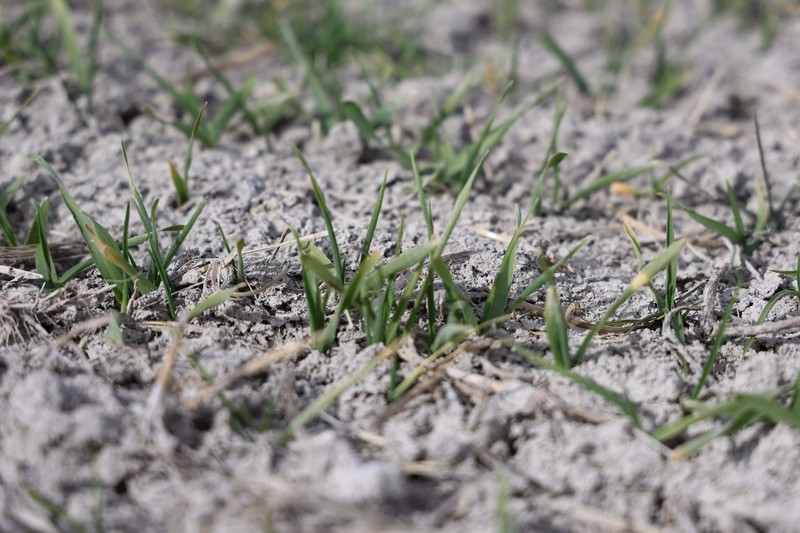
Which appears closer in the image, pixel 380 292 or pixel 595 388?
pixel 595 388

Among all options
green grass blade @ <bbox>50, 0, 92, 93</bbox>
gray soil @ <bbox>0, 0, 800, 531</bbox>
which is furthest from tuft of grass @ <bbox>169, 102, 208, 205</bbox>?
green grass blade @ <bbox>50, 0, 92, 93</bbox>

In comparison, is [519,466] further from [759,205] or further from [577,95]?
[577,95]

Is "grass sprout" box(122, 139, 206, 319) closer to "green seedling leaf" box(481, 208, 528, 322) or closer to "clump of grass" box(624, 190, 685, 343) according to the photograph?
"green seedling leaf" box(481, 208, 528, 322)

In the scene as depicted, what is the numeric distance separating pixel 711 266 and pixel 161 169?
4.54ft

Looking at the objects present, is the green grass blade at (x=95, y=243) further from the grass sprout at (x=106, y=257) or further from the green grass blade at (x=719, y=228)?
the green grass blade at (x=719, y=228)

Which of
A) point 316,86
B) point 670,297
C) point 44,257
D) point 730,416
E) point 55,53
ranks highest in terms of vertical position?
point 55,53

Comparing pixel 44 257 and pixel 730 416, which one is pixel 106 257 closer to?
pixel 44 257

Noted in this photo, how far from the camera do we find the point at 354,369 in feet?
4.58

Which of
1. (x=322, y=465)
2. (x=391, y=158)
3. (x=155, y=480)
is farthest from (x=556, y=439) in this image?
(x=391, y=158)

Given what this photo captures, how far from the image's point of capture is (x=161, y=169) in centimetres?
195

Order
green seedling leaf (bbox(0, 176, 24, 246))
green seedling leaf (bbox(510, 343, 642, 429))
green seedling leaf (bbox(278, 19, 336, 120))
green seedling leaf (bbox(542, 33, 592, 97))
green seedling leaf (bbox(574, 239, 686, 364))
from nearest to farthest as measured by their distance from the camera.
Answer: green seedling leaf (bbox(510, 343, 642, 429)) → green seedling leaf (bbox(574, 239, 686, 364)) → green seedling leaf (bbox(0, 176, 24, 246)) → green seedling leaf (bbox(278, 19, 336, 120)) → green seedling leaf (bbox(542, 33, 592, 97))

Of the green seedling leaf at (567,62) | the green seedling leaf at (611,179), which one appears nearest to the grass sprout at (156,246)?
the green seedling leaf at (611,179)

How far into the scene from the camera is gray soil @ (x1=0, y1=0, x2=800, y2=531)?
1.15m

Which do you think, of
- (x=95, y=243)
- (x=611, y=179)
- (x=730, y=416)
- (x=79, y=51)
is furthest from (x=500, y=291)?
(x=79, y=51)
